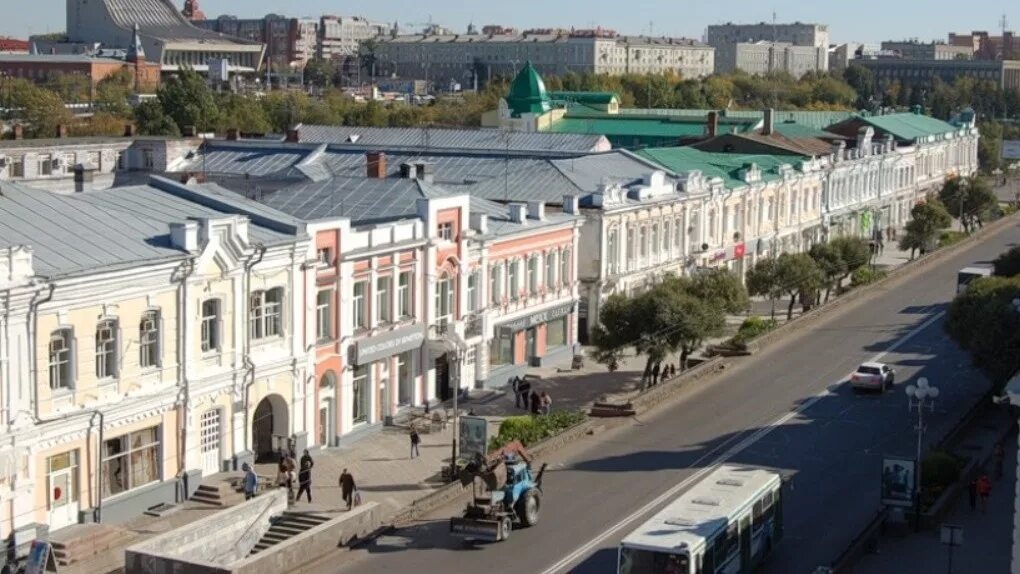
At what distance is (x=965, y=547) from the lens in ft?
102

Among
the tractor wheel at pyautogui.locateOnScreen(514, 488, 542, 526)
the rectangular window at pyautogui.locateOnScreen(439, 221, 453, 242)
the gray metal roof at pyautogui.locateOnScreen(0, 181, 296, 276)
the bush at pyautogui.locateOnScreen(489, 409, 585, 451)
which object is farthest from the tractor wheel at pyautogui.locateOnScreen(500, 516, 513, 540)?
the rectangular window at pyautogui.locateOnScreen(439, 221, 453, 242)

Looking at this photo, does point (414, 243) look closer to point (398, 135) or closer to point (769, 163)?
point (769, 163)

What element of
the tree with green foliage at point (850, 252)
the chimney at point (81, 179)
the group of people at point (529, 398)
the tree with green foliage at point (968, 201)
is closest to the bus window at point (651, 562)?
the group of people at point (529, 398)

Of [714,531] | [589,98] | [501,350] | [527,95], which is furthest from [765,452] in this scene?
[589,98]

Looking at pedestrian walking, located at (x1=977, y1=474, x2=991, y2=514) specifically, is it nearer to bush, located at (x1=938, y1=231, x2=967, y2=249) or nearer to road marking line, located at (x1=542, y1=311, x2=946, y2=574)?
road marking line, located at (x1=542, y1=311, x2=946, y2=574)

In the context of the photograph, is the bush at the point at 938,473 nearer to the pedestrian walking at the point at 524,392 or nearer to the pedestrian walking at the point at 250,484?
the pedestrian walking at the point at 524,392

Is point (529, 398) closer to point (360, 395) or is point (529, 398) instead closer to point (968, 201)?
point (360, 395)

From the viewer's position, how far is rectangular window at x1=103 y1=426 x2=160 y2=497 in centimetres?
3216

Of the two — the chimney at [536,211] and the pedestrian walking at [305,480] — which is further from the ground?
the chimney at [536,211]

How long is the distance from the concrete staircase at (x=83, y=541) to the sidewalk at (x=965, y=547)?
14.1m

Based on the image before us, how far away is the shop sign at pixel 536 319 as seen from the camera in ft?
159

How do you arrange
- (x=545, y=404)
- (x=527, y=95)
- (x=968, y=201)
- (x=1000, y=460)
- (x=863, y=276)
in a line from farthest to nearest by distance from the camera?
(x=527, y=95), (x=968, y=201), (x=863, y=276), (x=545, y=404), (x=1000, y=460)

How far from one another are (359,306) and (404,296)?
2.26m

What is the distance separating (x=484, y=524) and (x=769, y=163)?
48.0 meters
